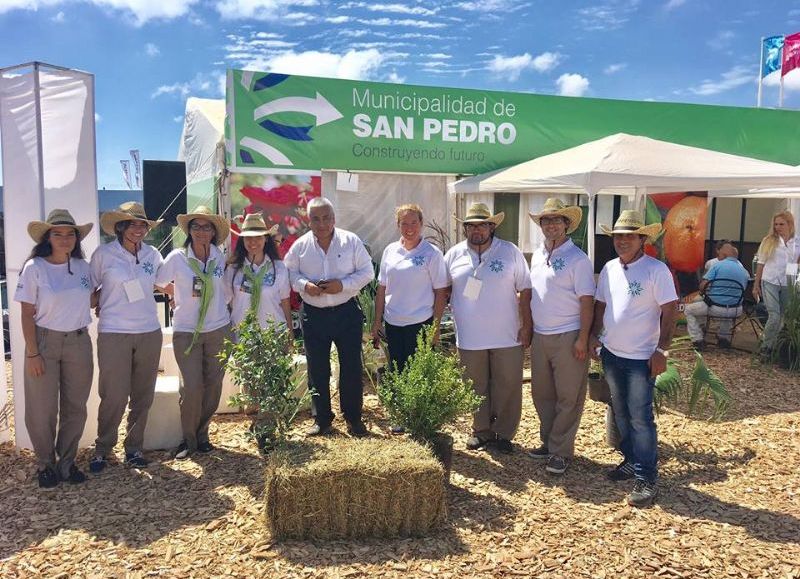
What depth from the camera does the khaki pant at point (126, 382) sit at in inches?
160

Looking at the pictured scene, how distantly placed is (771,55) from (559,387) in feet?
41.2

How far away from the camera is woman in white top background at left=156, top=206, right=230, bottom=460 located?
13.8ft

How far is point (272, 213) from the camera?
8.52 meters

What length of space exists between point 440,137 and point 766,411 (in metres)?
5.69

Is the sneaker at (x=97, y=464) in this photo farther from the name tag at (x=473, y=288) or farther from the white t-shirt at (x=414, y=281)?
the name tag at (x=473, y=288)

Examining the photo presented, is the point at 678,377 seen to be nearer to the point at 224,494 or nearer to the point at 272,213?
the point at 224,494

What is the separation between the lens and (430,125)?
366 inches

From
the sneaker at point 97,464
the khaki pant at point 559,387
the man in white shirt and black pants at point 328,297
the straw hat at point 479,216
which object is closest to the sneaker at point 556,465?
the khaki pant at point 559,387

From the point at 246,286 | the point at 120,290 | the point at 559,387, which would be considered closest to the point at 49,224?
the point at 120,290

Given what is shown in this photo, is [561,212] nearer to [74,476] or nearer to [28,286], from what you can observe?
[28,286]

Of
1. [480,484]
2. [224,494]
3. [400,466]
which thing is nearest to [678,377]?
[480,484]

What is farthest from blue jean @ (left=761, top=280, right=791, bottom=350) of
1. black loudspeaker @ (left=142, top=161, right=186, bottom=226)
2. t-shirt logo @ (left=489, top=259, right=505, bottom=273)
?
black loudspeaker @ (left=142, top=161, right=186, bottom=226)

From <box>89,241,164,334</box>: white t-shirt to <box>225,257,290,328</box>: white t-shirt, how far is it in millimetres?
544

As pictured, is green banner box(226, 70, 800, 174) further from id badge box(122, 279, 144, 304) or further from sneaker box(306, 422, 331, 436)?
sneaker box(306, 422, 331, 436)
